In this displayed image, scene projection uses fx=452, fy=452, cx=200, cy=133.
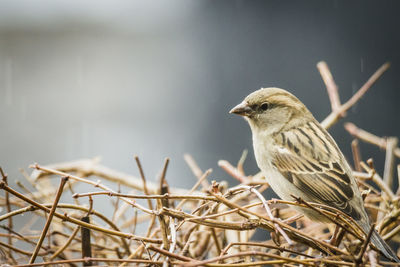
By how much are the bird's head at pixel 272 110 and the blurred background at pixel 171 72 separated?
1.32 metres

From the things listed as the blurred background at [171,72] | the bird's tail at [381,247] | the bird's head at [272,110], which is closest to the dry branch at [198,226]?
the bird's tail at [381,247]

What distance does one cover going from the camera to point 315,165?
1.47 m

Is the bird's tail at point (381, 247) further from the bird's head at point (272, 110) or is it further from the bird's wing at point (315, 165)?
the bird's head at point (272, 110)

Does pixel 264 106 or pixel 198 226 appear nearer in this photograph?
pixel 198 226

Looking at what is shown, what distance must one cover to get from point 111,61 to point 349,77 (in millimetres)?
2733

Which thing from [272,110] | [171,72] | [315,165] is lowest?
[315,165]

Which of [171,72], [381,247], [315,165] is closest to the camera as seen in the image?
[381,247]

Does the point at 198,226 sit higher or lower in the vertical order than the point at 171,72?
lower

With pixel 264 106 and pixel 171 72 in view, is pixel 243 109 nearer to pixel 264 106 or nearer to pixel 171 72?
pixel 264 106

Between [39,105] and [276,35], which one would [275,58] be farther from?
[39,105]

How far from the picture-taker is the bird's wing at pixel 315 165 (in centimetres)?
138

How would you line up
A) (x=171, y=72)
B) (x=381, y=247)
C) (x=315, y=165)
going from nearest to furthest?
(x=381, y=247) → (x=315, y=165) → (x=171, y=72)

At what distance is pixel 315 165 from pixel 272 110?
9.4 inches

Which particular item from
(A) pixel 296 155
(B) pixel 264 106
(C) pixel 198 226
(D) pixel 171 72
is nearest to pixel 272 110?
(B) pixel 264 106
